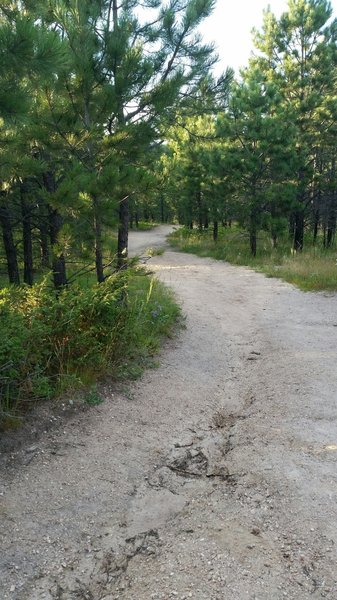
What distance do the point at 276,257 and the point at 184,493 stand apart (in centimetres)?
1417

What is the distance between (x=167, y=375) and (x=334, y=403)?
209 cm

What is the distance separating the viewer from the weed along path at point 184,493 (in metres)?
2.60

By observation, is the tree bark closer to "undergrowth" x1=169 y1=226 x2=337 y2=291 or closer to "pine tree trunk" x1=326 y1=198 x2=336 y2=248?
"undergrowth" x1=169 y1=226 x2=337 y2=291

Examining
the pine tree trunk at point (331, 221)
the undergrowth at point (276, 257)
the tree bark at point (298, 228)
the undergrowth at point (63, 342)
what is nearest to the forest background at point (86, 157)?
the undergrowth at point (63, 342)

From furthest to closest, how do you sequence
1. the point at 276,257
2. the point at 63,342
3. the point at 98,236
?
the point at 276,257
the point at 98,236
the point at 63,342

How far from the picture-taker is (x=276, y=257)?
54.6ft

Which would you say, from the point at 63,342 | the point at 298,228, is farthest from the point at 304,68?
the point at 63,342

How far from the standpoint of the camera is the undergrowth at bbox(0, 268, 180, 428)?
3.95 m

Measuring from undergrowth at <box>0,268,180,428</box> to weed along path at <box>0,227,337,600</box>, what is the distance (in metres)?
0.34

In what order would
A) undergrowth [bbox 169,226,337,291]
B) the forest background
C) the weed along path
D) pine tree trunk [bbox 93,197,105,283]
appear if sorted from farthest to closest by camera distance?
undergrowth [bbox 169,226,337,291], pine tree trunk [bbox 93,197,105,283], the forest background, the weed along path

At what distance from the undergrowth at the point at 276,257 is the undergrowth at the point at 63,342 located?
7024 millimetres

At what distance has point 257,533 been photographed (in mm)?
2955

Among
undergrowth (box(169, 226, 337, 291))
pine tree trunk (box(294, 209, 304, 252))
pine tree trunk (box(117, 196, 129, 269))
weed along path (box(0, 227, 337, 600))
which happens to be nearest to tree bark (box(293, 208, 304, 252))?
pine tree trunk (box(294, 209, 304, 252))

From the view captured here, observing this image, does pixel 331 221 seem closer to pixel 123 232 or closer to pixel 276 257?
pixel 276 257
